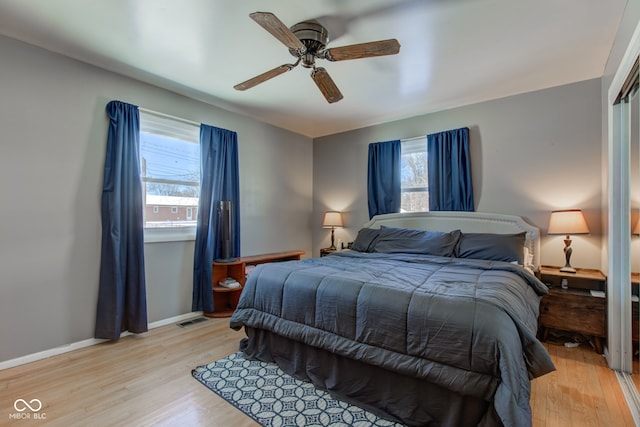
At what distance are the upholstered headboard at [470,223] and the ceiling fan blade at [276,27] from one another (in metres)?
2.60

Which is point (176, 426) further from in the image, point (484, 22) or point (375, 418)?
point (484, 22)

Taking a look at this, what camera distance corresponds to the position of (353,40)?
2410 mm

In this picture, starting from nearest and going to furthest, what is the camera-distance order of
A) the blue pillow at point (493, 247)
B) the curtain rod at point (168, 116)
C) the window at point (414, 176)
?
the blue pillow at point (493, 247), the curtain rod at point (168, 116), the window at point (414, 176)

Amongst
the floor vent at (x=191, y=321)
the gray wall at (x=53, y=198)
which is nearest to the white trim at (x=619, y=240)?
the floor vent at (x=191, y=321)

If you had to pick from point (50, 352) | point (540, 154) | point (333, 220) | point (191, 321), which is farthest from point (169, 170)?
point (540, 154)

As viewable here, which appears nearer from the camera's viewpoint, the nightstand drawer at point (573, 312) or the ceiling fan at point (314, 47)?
the ceiling fan at point (314, 47)

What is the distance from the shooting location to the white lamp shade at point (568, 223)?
9.09ft

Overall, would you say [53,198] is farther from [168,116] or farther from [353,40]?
[353,40]

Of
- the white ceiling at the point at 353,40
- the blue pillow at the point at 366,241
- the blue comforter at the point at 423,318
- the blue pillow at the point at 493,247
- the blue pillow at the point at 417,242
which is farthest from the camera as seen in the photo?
the blue pillow at the point at 366,241

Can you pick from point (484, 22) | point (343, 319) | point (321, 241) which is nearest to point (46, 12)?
point (343, 319)

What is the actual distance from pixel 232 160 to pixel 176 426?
2.91 metres

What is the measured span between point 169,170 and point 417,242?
294 centimetres

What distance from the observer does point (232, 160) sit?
3.85 metres

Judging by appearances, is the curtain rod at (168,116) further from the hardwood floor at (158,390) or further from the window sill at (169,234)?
the hardwood floor at (158,390)
